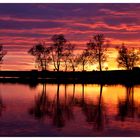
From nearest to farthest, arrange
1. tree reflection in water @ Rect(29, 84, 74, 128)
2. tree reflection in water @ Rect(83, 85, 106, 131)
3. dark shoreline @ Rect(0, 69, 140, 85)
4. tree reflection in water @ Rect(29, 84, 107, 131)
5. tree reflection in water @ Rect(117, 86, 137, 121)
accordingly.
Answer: tree reflection in water @ Rect(83, 85, 106, 131) → tree reflection in water @ Rect(29, 84, 107, 131) → tree reflection in water @ Rect(29, 84, 74, 128) → tree reflection in water @ Rect(117, 86, 137, 121) → dark shoreline @ Rect(0, 69, 140, 85)

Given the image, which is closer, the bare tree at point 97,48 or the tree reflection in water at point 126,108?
the tree reflection in water at point 126,108

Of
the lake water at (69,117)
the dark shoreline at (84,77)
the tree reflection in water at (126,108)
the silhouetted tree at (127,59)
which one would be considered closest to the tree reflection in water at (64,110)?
the lake water at (69,117)

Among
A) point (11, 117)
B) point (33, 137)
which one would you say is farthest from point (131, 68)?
point (33, 137)

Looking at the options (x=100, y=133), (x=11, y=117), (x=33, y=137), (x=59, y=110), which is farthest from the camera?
(x=59, y=110)

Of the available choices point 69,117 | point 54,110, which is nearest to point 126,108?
point 54,110

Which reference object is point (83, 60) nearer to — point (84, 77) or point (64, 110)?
point (84, 77)

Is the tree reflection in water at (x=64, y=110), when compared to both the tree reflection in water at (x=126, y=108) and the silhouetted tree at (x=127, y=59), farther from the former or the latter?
the silhouetted tree at (x=127, y=59)

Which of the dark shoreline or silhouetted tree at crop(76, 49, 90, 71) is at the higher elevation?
silhouetted tree at crop(76, 49, 90, 71)

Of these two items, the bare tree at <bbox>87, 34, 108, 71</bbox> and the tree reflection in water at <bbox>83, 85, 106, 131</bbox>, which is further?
the bare tree at <bbox>87, 34, 108, 71</bbox>

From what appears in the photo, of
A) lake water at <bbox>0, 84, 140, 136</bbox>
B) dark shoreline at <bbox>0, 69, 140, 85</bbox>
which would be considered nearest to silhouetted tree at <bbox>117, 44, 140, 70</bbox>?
dark shoreline at <bbox>0, 69, 140, 85</bbox>

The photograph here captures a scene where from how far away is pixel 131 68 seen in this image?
66688 mm

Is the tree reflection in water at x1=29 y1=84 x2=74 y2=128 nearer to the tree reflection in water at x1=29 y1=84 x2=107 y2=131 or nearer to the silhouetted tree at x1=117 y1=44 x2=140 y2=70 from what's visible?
the tree reflection in water at x1=29 y1=84 x2=107 y2=131

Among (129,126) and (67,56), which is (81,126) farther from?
(67,56)

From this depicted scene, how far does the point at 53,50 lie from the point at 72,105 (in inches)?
1704
